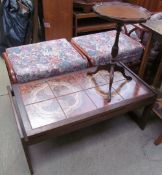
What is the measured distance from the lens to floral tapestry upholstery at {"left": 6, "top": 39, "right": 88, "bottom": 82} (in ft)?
5.13

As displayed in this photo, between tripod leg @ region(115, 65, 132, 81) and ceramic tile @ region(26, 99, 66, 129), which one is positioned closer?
ceramic tile @ region(26, 99, 66, 129)

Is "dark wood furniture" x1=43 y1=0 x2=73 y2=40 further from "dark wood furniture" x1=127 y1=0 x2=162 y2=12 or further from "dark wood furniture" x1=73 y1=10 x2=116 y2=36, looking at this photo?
"dark wood furniture" x1=127 y1=0 x2=162 y2=12

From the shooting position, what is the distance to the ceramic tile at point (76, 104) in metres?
1.28

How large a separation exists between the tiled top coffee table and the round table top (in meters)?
0.51

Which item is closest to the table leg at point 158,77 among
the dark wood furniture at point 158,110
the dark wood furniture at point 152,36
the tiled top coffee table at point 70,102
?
the dark wood furniture at point 152,36

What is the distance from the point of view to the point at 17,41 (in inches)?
91.7

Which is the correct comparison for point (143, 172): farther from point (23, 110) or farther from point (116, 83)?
point (23, 110)

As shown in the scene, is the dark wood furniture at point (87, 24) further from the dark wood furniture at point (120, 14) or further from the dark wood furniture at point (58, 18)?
the dark wood furniture at point (120, 14)

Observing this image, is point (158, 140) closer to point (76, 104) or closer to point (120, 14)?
point (76, 104)

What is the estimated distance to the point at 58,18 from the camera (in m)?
2.34

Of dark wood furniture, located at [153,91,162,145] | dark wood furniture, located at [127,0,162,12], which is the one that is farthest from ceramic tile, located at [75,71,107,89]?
dark wood furniture, located at [127,0,162,12]

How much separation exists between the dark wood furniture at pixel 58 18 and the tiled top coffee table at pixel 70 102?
3.26 ft

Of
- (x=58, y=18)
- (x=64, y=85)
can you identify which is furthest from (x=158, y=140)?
(x=58, y=18)

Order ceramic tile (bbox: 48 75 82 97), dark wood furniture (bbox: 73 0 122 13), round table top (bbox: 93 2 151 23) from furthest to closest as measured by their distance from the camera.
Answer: dark wood furniture (bbox: 73 0 122 13)
ceramic tile (bbox: 48 75 82 97)
round table top (bbox: 93 2 151 23)
